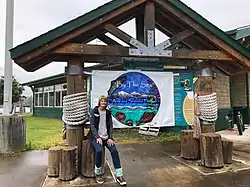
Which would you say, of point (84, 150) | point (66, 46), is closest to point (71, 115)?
point (84, 150)

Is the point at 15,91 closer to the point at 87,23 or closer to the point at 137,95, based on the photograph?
the point at 137,95

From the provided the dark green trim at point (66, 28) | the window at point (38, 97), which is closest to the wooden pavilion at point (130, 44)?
the dark green trim at point (66, 28)

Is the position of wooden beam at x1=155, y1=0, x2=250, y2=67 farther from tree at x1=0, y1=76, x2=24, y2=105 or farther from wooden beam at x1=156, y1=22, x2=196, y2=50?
tree at x1=0, y1=76, x2=24, y2=105

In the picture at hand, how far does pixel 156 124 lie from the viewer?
5.22m

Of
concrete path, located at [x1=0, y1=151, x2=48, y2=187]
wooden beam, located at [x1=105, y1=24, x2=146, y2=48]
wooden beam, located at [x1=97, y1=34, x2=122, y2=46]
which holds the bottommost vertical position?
concrete path, located at [x1=0, y1=151, x2=48, y2=187]

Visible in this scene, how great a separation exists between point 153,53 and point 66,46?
153 centimetres

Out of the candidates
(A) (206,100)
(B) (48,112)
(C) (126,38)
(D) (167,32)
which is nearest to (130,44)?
(C) (126,38)

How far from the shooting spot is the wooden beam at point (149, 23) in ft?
15.4

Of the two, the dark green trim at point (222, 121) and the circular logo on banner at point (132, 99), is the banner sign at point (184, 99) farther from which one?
the dark green trim at point (222, 121)

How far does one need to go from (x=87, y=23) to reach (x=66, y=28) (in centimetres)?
36

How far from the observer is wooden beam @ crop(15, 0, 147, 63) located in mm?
4109

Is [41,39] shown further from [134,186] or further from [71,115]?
[134,186]

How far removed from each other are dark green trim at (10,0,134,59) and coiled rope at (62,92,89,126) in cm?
104

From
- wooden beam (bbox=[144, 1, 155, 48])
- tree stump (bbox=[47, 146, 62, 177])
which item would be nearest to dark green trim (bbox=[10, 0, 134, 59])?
wooden beam (bbox=[144, 1, 155, 48])
